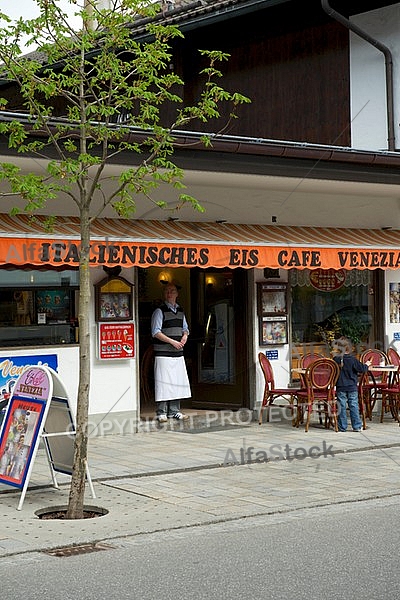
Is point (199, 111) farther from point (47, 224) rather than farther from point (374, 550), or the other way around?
point (374, 550)

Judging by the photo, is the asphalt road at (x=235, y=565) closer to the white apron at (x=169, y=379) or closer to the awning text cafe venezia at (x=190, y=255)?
the awning text cafe venezia at (x=190, y=255)

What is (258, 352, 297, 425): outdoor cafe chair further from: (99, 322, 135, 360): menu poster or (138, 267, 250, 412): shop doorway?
(99, 322, 135, 360): menu poster

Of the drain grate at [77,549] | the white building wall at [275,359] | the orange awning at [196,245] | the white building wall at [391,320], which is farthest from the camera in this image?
the white building wall at [391,320]

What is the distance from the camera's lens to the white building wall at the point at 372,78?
54.4 ft

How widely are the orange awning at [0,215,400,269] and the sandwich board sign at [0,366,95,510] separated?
2265 mm

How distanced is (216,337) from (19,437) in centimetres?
686

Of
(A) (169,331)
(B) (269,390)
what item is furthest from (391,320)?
(A) (169,331)

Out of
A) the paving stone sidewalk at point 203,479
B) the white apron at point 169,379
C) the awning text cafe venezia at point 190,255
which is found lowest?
the paving stone sidewalk at point 203,479

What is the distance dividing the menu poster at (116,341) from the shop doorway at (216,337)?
2.30m

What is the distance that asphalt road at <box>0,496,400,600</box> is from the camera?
595cm

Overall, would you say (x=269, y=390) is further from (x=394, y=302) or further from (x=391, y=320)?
(x=394, y=302)

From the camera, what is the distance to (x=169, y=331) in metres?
14.2

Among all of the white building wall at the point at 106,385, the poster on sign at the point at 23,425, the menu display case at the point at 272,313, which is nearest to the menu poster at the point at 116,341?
the white building wall at the point at 106,385

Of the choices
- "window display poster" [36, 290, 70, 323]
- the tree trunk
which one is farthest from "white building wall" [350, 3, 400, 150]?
the tree trunk
